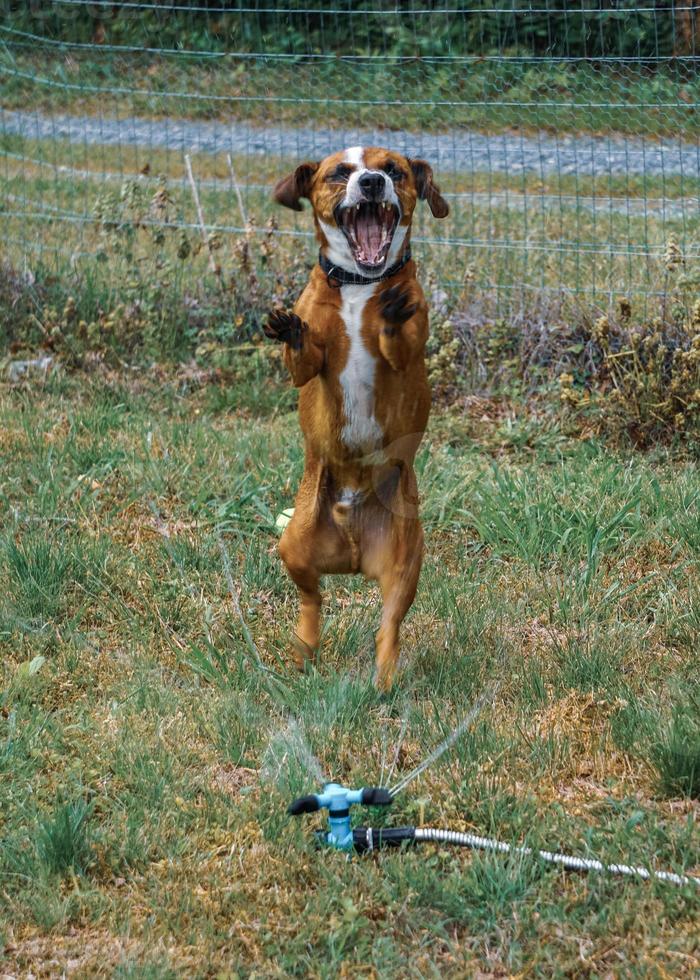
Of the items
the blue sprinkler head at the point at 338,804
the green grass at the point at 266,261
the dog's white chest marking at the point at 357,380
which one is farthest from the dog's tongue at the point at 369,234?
the green grass at the point at 266,261

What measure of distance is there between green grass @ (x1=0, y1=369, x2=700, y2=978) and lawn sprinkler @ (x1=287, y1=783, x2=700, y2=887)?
1.3 inches

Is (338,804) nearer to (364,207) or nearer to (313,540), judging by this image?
(313,540)

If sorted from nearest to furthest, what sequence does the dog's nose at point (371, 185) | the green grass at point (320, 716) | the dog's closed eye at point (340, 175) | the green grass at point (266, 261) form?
the green grass at point (320, 716), the dog's nose at point (371, 185), the dog's closed eye at point (340, 175), the green grass at point (266, 261)

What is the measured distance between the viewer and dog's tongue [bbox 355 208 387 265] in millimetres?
3180

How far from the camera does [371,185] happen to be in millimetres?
3102

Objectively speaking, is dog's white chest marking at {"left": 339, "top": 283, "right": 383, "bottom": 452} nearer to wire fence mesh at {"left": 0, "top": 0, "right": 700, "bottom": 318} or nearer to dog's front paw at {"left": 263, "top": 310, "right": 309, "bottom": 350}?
dog's front paw at {"left": 263, "top": 310, "right": 309, "bottom": 350}

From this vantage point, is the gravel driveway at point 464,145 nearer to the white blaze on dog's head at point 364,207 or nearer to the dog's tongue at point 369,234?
the white blaze on dog's head at point 364,207

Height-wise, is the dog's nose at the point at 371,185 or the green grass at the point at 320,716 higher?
the dog's nose at the point at 371,185

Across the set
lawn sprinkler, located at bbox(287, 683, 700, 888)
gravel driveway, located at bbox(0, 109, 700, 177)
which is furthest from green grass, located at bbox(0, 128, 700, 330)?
lawn sprinkler, located at bbox(287, 683, 700, 888)

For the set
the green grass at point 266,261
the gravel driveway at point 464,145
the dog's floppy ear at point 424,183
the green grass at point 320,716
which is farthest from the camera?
the gravel driveway at point 464,145

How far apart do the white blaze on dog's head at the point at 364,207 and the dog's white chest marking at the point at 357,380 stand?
8cm

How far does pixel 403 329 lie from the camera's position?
10.5ft

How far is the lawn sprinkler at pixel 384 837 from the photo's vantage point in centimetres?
277

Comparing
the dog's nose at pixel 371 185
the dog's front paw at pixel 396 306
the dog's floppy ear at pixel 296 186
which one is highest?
the dog's nose at pixel 371 185
